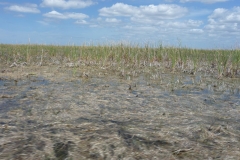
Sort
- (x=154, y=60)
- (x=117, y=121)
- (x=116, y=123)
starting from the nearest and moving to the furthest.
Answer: (x=116, y=123) < (x=117, y=121) < (x=154, y=60)

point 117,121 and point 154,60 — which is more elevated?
point 154,60

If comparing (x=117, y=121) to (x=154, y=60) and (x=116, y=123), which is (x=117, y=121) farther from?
(x=154, y=60)

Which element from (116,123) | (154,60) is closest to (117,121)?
(116,123)

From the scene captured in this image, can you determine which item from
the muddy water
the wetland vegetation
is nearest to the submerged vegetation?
the wetland vegetation

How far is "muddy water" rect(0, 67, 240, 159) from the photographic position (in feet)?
9.31

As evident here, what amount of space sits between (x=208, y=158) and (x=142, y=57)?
11.2 metres

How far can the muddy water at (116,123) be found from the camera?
9.31 ft

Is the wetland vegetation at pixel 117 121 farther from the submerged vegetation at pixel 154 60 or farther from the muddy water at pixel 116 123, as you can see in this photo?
the submerged vegetation at pixel 154 60

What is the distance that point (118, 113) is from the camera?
4.40m

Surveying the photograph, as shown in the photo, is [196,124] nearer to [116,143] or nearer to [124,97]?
[116,143]

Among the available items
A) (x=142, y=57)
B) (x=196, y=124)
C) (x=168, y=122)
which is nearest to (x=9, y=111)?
(x=168, y=122)

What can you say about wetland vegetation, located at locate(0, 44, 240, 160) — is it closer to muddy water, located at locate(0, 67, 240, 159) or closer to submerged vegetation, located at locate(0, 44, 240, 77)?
muddy water, located at locate(0, 67, 240, 159)

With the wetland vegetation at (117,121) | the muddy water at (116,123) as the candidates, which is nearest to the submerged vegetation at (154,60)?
the wetland vegetation at (117,121)

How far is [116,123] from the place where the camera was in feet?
12.6
